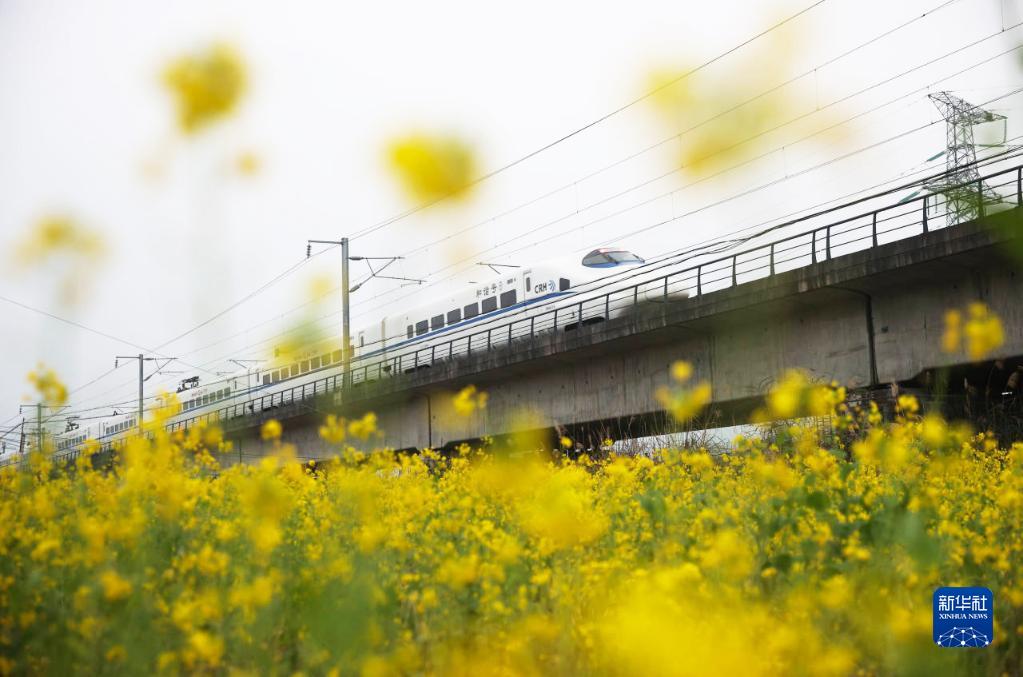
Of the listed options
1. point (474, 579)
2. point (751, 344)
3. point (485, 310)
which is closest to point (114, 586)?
point (474, 579)

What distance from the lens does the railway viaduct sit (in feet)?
46.0

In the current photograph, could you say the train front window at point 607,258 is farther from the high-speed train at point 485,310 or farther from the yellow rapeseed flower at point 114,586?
the yellow rapeseed flower at point 114,586

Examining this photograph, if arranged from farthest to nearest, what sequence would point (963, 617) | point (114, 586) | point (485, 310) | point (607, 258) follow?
point (485, 310) < point (607, 258) < point (963, 617) < point (114, 586)

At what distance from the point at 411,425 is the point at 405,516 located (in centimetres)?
2201

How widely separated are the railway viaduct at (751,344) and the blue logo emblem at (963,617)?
566 centimetres

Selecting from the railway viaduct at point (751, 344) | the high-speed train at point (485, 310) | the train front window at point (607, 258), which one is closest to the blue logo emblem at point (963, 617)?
the railway viaduct at point (751, 344)

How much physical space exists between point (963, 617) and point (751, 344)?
573 inches

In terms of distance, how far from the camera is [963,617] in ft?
13.5

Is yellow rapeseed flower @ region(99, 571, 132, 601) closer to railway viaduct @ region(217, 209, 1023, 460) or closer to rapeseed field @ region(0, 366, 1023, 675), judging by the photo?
rapeseed field @ region(0, 366, 1023, 675)

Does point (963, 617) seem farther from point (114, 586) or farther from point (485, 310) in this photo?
point (485, 310)

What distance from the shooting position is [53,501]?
4836mm

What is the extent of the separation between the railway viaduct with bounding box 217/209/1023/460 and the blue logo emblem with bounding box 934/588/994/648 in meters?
5.66

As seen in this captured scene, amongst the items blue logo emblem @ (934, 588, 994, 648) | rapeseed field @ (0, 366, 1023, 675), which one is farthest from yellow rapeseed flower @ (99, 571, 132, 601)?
blue logo emblem @ (934, 588, 994, 648)

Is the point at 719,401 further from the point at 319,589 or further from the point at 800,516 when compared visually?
the point at 319,589
